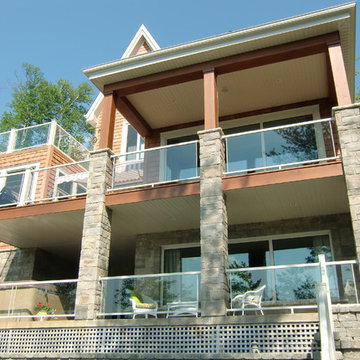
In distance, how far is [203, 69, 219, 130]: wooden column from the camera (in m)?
10.2

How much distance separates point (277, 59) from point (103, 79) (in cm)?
467

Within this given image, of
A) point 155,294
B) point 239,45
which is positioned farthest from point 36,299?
point 239,45

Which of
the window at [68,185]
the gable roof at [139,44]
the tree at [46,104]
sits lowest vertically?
the window at [68,185]

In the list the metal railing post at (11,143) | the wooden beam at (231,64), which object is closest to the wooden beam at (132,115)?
the wooden beam at (231,64)

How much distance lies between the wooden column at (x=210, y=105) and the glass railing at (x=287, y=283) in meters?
3.58

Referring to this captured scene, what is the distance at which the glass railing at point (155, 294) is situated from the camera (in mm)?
8828

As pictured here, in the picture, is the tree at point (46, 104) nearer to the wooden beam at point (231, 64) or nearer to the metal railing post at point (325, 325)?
the wooden beam at point (231, 64)

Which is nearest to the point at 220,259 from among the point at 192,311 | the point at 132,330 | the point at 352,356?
the point at 192,311

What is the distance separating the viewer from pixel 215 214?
30.1 feet

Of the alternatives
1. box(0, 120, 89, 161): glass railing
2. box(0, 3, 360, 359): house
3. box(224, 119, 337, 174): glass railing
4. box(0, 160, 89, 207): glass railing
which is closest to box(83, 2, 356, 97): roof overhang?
box(0, 3, 360, 359): house

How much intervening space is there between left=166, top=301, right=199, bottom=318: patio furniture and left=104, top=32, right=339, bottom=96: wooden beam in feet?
18.9

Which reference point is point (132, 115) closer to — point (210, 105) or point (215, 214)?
point (210, 105)

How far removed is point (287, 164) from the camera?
9.57 metres

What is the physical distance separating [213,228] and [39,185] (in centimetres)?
849
